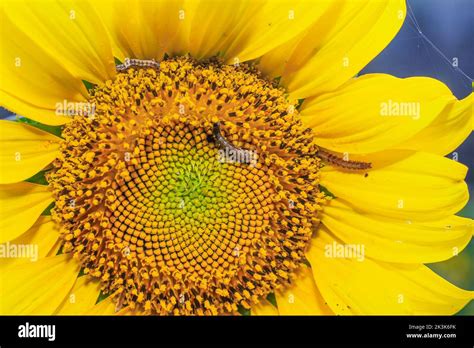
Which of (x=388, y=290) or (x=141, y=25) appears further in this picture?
(x=388, y=290)

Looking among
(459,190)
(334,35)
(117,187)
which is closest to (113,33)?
(117,187)

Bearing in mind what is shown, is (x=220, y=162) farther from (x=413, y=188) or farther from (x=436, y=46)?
(x=436, y=46)

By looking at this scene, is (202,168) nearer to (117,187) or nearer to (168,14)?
(117,187)

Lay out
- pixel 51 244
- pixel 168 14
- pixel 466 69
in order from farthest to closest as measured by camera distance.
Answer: pixel 466 69 → pixel 51 244 → pixel 168 14

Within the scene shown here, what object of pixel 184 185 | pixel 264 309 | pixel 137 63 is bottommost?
pixel 264 309

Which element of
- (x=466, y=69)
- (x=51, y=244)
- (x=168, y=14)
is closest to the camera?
(x=168, y=14)

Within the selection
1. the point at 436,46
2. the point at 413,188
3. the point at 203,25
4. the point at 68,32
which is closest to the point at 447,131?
the point at 413,188

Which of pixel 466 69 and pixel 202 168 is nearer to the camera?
pixel 202 168

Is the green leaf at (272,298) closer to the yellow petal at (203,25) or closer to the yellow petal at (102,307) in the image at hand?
the yellow petal at (102,307)
